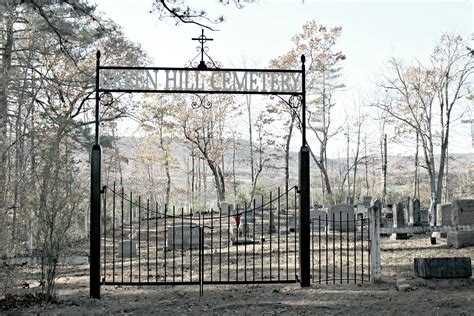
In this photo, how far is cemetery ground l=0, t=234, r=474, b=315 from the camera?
7.34 meters

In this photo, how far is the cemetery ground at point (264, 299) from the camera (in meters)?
7.34


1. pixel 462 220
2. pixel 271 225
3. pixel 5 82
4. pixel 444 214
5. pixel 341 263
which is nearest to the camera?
pixel 341 263

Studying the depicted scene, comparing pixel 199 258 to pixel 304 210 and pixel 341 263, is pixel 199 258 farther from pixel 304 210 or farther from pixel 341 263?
pixel 341 263

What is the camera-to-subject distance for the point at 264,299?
8188 millimetres

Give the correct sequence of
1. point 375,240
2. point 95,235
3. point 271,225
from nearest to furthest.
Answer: point 95,235 → point 375,240 → point 271,225

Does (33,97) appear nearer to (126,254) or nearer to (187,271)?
(126,254)

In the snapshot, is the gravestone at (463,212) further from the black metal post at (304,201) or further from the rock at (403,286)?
the black metal post at (304,201)

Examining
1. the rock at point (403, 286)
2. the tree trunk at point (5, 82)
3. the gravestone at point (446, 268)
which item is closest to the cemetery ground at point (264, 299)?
the rock at point (403, 286)

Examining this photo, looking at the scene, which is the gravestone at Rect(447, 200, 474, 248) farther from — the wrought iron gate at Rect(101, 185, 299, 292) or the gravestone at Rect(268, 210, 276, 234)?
the gravestone at Rect(268, 210, 276, 234)

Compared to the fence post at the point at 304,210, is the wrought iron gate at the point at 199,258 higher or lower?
lower

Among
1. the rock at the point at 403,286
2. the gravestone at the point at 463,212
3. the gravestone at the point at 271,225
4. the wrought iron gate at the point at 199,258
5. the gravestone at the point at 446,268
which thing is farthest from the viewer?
the gravestone at the point at 463,212

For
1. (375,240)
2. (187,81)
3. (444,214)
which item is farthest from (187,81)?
(444,214)

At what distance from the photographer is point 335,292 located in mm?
8438

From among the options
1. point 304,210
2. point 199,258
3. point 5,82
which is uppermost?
point 5,82
